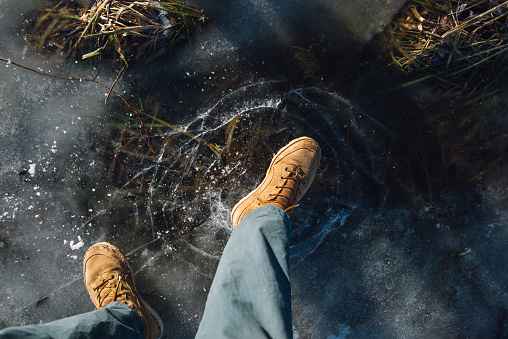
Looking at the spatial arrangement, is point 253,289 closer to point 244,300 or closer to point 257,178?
point 244,300

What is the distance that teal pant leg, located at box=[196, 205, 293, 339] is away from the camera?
1.44m

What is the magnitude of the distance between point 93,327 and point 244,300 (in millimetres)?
930

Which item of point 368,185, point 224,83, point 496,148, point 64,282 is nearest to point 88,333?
point 64,282

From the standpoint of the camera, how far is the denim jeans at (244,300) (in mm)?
1442

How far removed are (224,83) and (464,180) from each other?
2.12 meters

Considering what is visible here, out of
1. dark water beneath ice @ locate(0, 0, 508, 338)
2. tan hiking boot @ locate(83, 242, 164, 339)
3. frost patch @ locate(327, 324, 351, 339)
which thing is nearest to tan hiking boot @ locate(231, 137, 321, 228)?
dark water beneath ice @ locate(0, 0, 508, 338)

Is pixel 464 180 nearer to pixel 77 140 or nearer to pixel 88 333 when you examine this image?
pixel 88 333

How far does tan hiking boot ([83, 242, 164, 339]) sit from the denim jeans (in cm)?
20

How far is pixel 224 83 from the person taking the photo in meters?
2.24

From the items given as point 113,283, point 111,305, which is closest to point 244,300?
point 111,305

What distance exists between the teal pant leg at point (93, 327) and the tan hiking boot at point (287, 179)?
3.16 feet

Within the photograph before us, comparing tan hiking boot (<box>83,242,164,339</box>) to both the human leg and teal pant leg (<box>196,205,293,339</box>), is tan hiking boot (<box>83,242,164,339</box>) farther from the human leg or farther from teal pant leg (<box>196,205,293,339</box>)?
teal pant leg (<box>196,205,293,339</box>)

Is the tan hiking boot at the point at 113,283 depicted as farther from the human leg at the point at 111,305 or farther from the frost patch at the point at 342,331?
the frost patch at the point at 342,331

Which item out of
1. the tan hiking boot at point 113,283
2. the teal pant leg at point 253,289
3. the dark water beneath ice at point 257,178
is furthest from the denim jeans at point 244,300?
the dark water beneath ice at point 257,178
